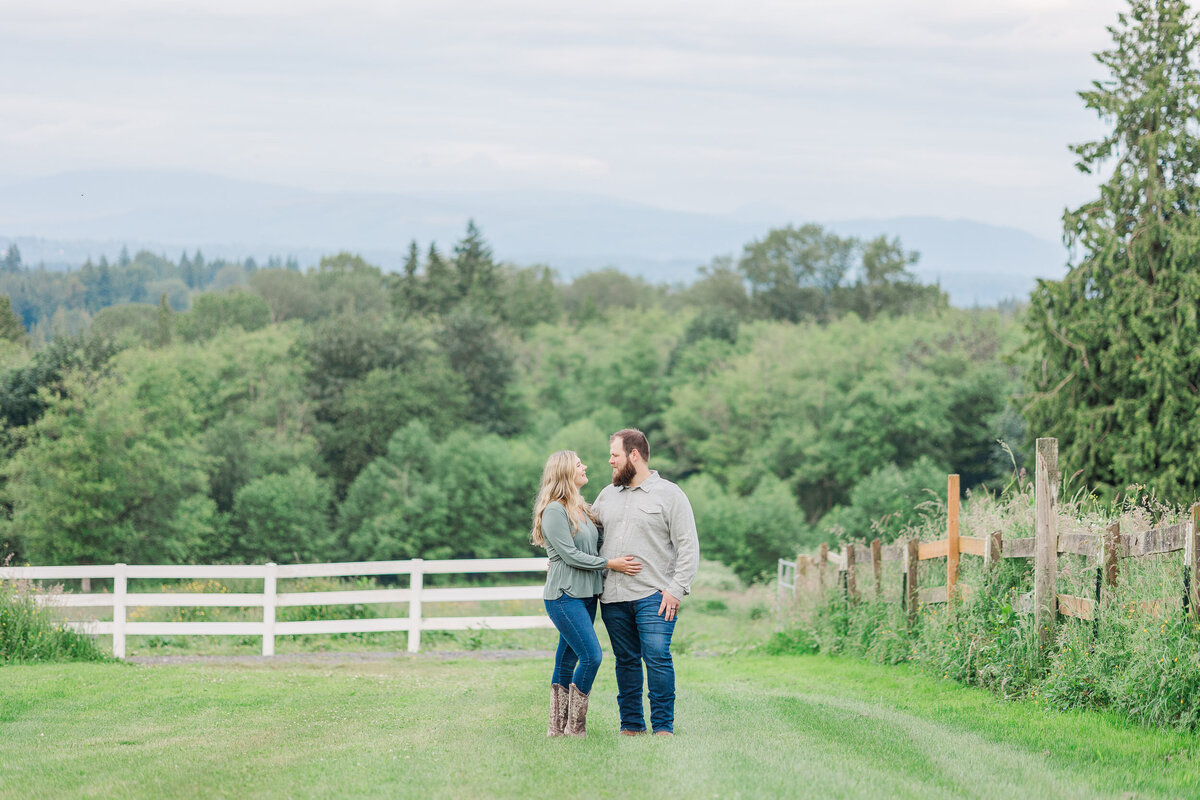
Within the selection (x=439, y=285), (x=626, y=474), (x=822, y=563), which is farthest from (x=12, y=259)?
(x=626, y=474)

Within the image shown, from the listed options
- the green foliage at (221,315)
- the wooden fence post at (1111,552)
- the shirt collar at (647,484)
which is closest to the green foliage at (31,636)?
the shirt collar at (647,484)

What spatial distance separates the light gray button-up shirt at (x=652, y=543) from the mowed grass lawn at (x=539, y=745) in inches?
33.6

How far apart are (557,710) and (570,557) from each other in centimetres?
97

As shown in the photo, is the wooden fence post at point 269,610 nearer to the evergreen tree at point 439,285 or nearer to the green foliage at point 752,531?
the green foliage at point 752,531

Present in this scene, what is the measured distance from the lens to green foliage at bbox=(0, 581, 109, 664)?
11.0 meters

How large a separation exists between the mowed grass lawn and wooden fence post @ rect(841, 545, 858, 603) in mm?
2413

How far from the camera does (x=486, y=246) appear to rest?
75.4 meters

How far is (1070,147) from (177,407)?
36.6 meters

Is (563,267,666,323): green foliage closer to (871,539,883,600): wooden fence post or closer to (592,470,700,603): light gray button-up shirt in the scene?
(871,539,883,600): wooden fence post

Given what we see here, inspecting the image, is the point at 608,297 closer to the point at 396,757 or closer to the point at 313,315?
the point at 313,315

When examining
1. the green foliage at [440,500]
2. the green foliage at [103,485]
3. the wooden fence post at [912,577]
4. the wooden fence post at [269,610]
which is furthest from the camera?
the green foliage at [440,500]

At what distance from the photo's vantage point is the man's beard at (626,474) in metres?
6.52

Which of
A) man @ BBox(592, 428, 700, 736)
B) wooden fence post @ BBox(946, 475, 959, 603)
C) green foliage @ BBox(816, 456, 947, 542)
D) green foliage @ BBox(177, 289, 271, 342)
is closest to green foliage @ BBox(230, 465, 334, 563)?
green foliage @ BBox(816, 456, 947, 542)

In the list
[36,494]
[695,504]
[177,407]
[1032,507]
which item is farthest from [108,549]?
[1032,507]
